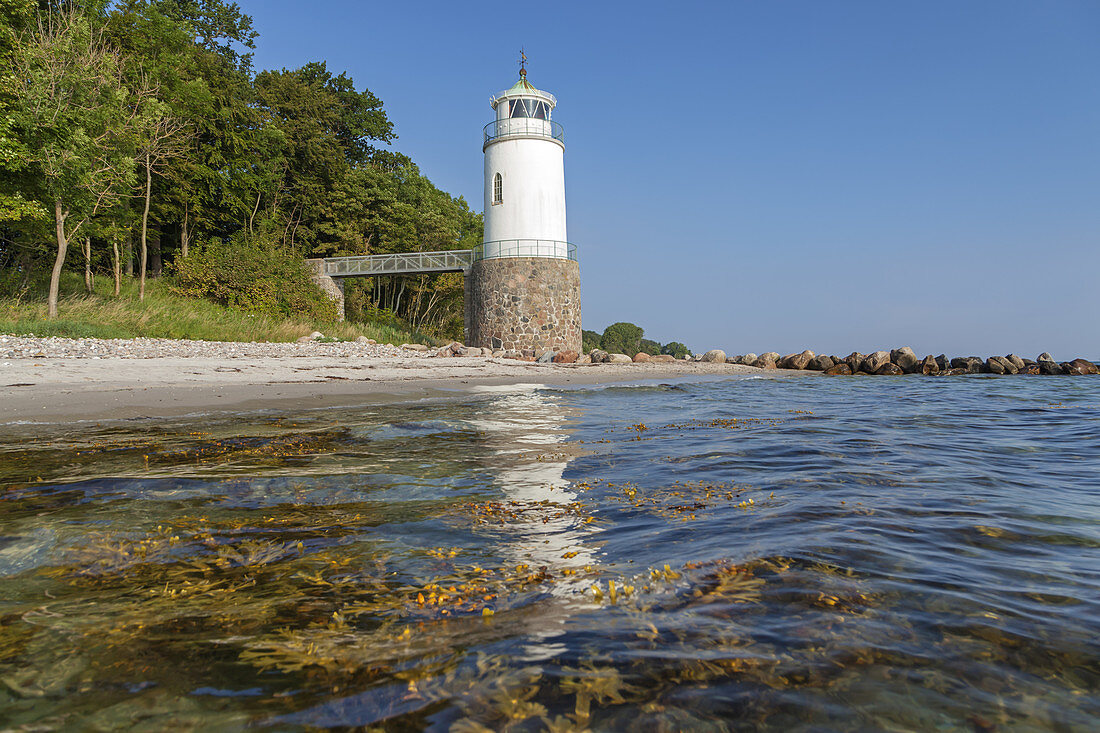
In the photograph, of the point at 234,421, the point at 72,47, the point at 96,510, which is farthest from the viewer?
the point at 72,47

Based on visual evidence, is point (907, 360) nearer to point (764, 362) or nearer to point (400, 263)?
point (764, 362)

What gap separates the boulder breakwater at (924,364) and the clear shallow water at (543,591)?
72.4 feet

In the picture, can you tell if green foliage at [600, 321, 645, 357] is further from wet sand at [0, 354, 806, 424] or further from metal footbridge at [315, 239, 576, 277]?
wet sand at [0, 354, 806, 424]

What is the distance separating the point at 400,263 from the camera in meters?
35.6

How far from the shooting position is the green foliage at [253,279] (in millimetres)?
29703

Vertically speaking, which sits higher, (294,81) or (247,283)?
(294,81)

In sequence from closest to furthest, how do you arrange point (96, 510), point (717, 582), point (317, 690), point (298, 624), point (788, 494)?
point (317, 690) < point (298, 624) < point (717, 582) < point (96, 510) < point (788, 494)

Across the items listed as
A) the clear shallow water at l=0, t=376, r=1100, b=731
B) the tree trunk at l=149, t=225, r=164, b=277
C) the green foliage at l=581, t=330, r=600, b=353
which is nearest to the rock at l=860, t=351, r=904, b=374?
the clear shallow water at l=0, t=376, r=1100, b=731

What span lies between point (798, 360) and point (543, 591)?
26898mm

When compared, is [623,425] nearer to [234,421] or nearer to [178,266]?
[234,421]

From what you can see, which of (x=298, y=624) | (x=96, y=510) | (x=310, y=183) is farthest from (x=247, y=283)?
(x=298, y=624)

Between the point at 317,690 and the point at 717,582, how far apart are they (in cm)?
164

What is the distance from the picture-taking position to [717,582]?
2566mm

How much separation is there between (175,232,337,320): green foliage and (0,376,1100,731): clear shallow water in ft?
89.2
